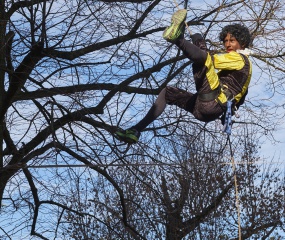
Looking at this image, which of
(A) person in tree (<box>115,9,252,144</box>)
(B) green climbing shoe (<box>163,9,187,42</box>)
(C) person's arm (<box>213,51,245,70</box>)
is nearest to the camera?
(B) green climbing shoe (<box>163,9,187,42</box>)

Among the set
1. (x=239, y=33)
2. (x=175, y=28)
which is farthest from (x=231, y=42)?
(x=175, y=28)

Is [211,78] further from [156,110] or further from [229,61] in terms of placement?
[156,110]

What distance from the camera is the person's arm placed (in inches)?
241

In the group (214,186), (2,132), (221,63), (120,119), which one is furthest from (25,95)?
(214,186)

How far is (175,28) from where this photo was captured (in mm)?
5727

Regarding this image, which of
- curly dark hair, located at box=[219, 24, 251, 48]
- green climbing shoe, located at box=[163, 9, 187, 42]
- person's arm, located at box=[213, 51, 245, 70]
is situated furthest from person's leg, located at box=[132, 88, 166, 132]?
green climbing shoe, located at box=[163, 9, 187, 42]

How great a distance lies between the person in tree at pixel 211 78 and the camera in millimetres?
5980

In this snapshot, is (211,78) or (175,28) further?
(211,78)

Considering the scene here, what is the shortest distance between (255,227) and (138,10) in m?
10.3

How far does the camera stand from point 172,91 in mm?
6508

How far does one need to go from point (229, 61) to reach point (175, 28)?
0.69 metres

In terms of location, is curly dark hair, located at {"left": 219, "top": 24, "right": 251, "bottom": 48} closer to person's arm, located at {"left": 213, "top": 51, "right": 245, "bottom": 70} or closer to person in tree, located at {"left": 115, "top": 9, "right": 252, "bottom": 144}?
person in tree, located at {"left": 115, "top": 9, "right": 252, "bottom": 144}

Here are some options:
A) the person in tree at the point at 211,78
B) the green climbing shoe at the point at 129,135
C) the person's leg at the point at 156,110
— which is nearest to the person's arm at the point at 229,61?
the person in tree at the point at 211,78

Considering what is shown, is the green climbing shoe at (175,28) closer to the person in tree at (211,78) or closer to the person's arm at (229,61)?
the person in tree at (211,78)
